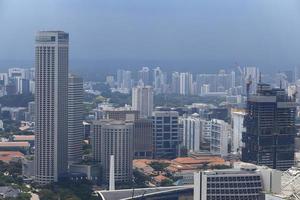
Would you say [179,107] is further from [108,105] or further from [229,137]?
[229,137]

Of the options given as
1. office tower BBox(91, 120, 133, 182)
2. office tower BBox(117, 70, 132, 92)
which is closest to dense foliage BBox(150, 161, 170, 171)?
office tower BBox(91, 120, 133, 182)

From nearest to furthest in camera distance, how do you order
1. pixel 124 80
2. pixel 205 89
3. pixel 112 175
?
pixel 112 175, pixel 205 89, pixel 124 80

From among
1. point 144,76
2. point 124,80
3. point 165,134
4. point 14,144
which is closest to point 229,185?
point 165,134

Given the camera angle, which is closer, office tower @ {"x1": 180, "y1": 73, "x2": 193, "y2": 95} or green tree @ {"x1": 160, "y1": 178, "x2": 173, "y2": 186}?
green tree @ {"x1": 160, "y1": 178, "x2": 173, "y2": 186}

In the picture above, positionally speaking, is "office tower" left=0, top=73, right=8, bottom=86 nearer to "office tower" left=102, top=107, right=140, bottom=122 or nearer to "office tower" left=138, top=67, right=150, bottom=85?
"office tower" left=138, top=67, right=150, bottom=85

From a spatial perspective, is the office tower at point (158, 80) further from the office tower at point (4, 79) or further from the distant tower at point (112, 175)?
the distant tower at point (112, 175)

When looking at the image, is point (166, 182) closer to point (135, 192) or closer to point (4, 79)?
point (135, 192)

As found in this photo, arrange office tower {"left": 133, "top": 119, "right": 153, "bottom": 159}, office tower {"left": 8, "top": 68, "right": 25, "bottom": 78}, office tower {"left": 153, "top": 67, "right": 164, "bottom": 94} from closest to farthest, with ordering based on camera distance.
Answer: office tower {"left": 133, "top": 119, "right": 153, "bottom": 159}, office tower {"left": 8, "top": 68, "right": 25, "bottom": 78}, office tower {"left": 153, "top": 67, "right": 164, "bottom": 94}
